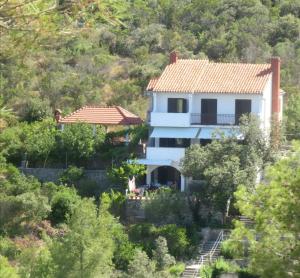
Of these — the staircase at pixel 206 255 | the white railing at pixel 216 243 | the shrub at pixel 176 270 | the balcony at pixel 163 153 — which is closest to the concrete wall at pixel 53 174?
the balcony at pixel 163 153

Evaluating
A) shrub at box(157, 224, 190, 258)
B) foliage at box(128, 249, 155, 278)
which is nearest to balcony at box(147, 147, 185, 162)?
shrub at box(157, 224, 190, 258)

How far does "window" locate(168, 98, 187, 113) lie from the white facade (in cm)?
12

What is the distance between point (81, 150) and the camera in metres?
39.6

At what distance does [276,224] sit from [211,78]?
23.9 meters

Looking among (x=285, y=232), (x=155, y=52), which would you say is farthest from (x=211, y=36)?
(x=285, y=232)

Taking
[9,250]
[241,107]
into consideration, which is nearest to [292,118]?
[241,107]

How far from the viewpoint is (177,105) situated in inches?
1587

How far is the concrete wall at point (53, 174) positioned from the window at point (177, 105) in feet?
11.8

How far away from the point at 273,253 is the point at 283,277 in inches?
23.2

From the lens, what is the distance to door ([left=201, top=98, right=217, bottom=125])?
3980cm

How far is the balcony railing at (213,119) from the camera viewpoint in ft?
130

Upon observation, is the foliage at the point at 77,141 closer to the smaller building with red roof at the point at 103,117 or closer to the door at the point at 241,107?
the smaller building with red roof at the point at 103,117

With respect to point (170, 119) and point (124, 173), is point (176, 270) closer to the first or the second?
point (124, 173)

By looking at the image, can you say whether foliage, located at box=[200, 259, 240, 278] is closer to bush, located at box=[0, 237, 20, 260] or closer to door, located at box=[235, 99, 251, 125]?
bush, located at box=[0, 237, 20, 260]
